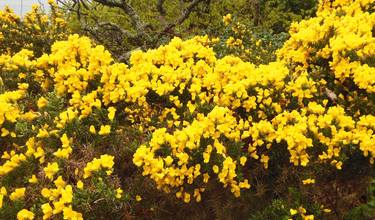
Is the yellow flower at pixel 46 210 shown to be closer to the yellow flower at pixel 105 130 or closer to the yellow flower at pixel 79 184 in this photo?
the yellow flower at pixel 79 184

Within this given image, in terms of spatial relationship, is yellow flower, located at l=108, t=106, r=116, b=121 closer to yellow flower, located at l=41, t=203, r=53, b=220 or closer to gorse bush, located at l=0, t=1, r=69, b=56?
yellow flower, located at l=41, t=203, r=53, b=220

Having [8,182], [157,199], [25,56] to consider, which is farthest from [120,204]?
[25,56]

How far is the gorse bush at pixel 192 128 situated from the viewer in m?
2.93

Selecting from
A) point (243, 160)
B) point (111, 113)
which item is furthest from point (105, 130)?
point (243, 160)

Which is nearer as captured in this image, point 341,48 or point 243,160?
point 243,160

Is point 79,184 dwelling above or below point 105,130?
below

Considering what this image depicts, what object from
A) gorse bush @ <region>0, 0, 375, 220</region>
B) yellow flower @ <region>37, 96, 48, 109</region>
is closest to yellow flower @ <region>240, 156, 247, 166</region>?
gorse bush @ <region>0, 0, 375, 220</region>

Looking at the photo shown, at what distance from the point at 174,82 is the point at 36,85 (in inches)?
53.2

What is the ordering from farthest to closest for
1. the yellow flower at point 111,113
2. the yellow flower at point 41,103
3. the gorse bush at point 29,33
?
1. the gorse bush at point 29,33
2. the yellow flower at point 41,103
3. the yellow flower at point 111,113

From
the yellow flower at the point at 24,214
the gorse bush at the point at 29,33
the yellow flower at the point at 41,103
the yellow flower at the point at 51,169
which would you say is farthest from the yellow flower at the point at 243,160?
the gorse bush at the point at 29,33

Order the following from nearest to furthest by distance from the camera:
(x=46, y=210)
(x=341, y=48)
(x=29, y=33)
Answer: (x=46, y=210), (x=341, y=48), (x=29, y=33)

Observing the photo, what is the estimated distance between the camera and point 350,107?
11.1 ft

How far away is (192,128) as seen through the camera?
2973mm

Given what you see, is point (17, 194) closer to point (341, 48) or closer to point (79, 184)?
point (79, 184)
